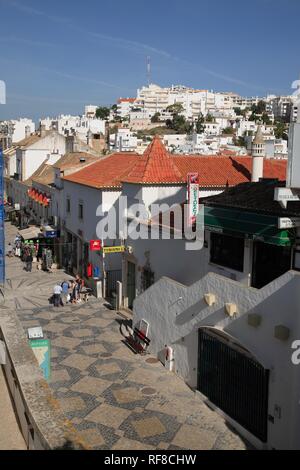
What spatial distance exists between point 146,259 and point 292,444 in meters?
11.8

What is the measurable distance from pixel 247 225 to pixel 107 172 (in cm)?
1656

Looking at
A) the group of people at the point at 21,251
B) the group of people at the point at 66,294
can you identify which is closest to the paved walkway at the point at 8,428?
the group of people at the point at 66,294

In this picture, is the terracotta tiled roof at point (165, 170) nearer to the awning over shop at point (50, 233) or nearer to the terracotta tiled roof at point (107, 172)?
the terracotta tiled roof at point (107, 172)

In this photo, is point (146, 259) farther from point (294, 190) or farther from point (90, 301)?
point (294, 190)

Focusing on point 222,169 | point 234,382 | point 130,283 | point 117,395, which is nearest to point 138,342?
point 117,395

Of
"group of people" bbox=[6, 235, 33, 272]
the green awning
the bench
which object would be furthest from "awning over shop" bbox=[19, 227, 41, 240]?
the green awning

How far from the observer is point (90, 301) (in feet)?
87.9

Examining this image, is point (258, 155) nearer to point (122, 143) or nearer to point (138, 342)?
point (138, 342)

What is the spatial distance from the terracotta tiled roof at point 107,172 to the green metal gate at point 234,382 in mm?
14169

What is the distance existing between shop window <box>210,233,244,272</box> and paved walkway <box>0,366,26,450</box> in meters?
8.86

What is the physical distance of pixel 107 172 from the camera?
30000 millimetres

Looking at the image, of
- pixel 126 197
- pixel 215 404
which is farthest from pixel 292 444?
pixel 126 197

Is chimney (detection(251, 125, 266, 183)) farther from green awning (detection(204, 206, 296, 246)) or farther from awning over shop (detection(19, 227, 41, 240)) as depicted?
awning over shop (detection(19, 227, 41, 240))
